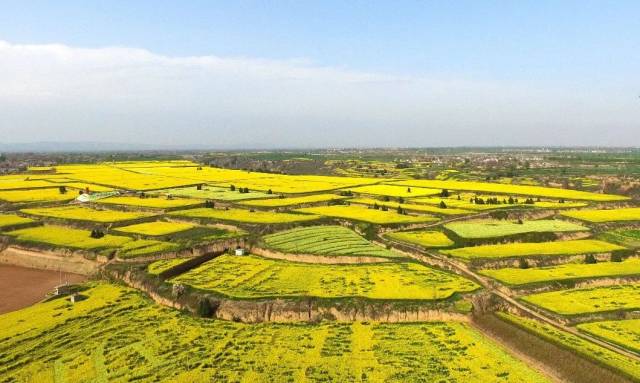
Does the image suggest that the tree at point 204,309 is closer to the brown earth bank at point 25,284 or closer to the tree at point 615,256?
the brown earth bank at point 25,284

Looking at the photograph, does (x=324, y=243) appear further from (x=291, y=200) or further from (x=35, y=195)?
(x=35, y=195)

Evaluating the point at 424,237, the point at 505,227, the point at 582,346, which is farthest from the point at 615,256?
the point at 582,346

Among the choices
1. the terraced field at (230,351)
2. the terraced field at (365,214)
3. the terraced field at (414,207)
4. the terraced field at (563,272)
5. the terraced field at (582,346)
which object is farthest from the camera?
the terraced field at (414,207)

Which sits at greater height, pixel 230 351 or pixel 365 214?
pixel 365 214

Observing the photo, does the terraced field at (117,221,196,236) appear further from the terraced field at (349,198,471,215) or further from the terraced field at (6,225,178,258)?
the terraced field at (349,198,471,215)

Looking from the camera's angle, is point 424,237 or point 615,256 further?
point 424,237

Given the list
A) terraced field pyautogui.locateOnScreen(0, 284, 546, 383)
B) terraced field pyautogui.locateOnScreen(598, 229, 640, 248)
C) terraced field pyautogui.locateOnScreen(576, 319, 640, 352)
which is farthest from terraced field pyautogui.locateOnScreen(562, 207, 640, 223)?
terraced field pyautogui.locateOnScreen(0, 284, 546, 383)

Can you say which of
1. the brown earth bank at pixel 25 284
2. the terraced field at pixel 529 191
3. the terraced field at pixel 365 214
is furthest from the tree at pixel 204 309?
the terraced field at pixel 529 191
